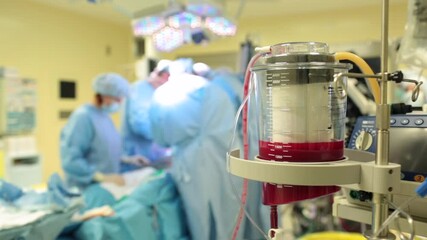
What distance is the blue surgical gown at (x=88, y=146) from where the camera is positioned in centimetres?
251

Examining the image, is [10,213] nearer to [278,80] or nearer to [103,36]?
[278,80]

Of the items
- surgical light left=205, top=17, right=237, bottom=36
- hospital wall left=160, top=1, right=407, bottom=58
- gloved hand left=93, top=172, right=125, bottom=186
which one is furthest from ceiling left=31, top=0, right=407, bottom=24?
gloved hand left=93, top=172, right=125, bottom=186

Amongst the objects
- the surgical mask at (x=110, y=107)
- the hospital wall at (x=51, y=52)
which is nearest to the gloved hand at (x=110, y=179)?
the surgical mask at (x=110, y=107)

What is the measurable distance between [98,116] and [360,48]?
1.82 m

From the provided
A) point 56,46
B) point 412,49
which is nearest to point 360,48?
point 412,49

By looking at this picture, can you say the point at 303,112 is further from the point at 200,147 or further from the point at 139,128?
the point at 139,128

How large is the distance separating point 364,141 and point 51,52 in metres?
4.25

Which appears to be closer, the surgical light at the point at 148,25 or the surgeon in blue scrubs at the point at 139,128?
the surgical light at the point at 148,25

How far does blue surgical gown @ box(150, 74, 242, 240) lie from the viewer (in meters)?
1.77

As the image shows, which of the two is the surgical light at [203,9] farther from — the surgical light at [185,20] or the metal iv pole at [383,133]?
the metal iv pole at [383,133]

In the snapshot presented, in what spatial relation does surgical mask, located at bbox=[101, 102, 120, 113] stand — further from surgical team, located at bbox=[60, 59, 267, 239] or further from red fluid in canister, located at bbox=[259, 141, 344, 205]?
red fluid in canister, located at bbox=[259, 141, 344, 205]

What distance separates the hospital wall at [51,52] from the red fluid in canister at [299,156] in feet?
12.9

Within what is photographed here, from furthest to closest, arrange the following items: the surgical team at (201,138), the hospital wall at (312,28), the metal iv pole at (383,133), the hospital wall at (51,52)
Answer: the hospital wall at (312,28), the hospital wall at (51,52), the surgical team at (201,138), the metal iv pole at (383,133)

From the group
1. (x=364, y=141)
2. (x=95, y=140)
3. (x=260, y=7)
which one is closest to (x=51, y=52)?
(x=95, y=140)
